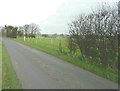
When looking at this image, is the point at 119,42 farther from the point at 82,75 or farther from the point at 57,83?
the point at 57,83

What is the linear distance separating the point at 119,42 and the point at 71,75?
2.93m

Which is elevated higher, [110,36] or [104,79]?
[110,36]

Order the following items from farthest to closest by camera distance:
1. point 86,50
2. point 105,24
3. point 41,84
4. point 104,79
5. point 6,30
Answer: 1. point 6,30
2. point 86,50
3. point 105,24
4. point 104,79
5. point 41,84

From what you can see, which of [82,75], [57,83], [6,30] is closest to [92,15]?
[82,75]

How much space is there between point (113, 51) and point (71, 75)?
2.73 metres

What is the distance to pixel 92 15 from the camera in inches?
656

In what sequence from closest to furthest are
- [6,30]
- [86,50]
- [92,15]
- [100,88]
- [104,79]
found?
1. [100,88]
2. [104,79]
3. [92,15]
4. [86,50]
5. [6,30]

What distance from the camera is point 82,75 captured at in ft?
40.1

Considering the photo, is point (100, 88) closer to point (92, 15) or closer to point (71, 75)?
point (71, 75)

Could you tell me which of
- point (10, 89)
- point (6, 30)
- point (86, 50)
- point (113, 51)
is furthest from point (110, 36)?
point (6, 30)

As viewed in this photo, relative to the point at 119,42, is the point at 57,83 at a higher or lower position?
lower

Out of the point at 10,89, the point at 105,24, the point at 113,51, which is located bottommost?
the point at 10,89

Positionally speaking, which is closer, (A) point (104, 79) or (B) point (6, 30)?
(A) point (104, 79)

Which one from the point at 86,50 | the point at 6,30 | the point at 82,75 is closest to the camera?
the point at 82,75
